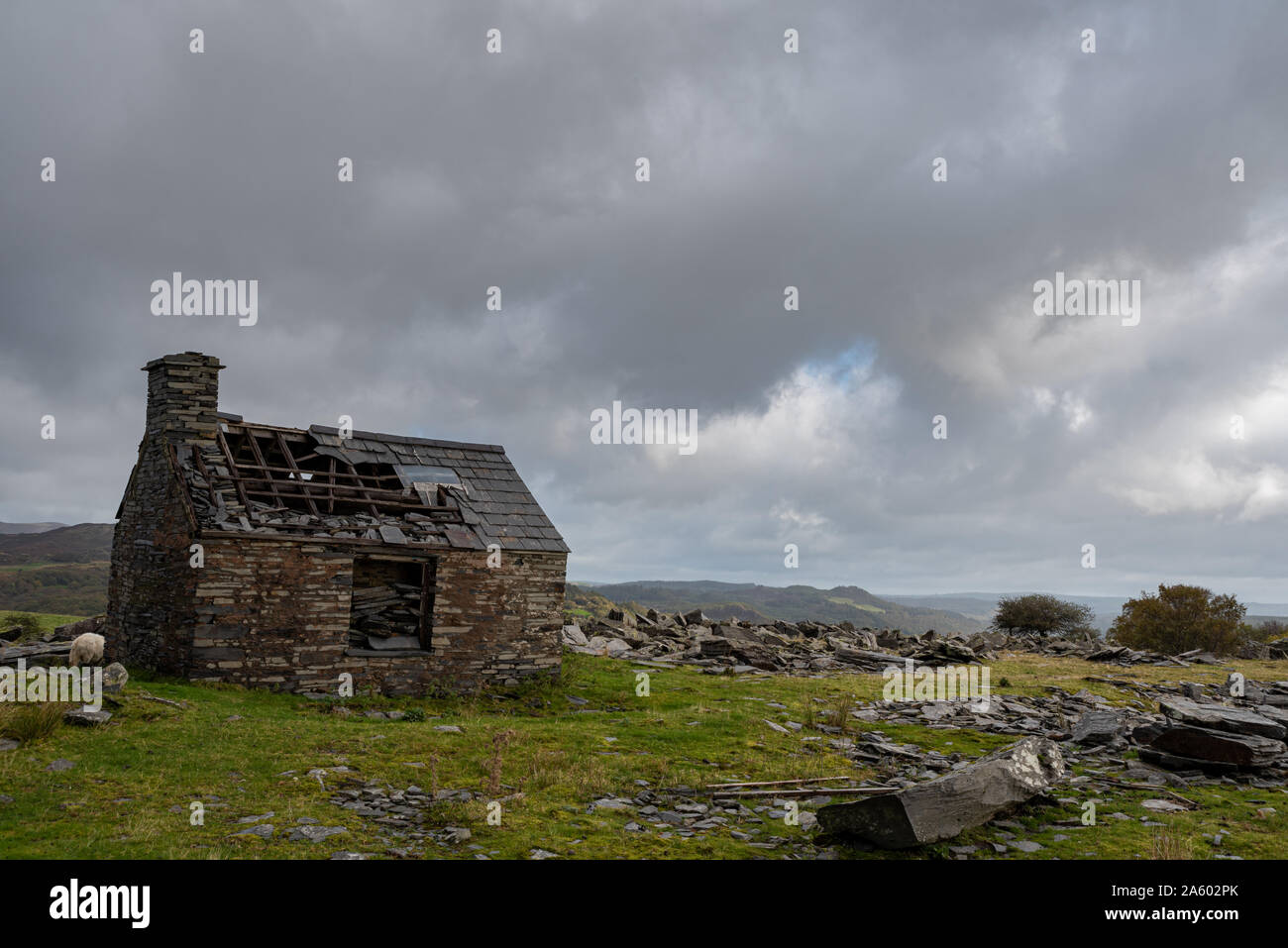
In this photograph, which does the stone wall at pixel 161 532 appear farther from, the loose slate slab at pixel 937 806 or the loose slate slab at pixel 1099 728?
the loose slate slab at pixel 1099 728

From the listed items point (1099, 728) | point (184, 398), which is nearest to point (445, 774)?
point (1099, 728)

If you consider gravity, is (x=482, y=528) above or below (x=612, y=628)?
above

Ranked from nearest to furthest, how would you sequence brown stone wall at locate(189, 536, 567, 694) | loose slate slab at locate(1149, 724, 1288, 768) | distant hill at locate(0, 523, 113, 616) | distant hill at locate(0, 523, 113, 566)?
loose slate slab at locate(1149, 724, 1288, 768) < brown stone wall at locate(189, 536, 567, 694) < distant hill at locate(0, 523, 113, 616) < distant hill at locate(0, 523, 113, 566)

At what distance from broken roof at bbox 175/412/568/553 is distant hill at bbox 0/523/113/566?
355ft

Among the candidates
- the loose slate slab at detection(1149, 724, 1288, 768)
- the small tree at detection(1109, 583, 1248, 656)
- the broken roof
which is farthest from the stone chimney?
the small tree at detection(1109, 583, 1248, 656)

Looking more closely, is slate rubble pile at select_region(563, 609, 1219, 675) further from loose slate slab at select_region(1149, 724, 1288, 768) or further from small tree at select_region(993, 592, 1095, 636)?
loose slate slab at select_region(1149, 724, 1288, 768)

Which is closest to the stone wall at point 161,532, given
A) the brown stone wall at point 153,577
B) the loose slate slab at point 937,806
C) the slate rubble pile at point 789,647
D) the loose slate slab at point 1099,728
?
the brown stone wall at point 153,577

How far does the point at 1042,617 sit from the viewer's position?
45969mm

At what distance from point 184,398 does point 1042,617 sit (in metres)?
45.6

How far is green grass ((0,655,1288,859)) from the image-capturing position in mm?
7910
